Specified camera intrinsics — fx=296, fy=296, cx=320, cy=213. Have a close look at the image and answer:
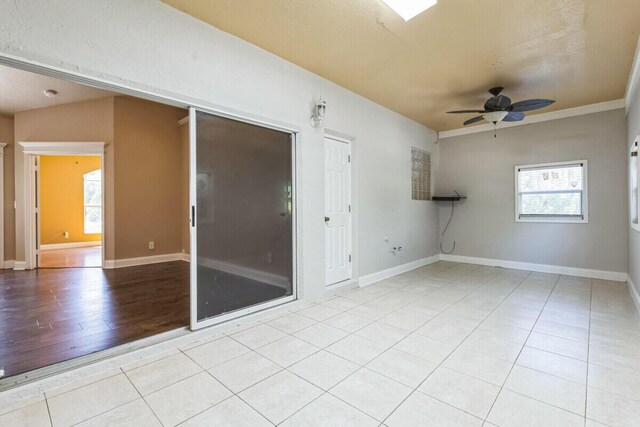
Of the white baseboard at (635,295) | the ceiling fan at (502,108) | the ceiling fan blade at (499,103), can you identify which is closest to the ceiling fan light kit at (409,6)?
the ceiling fan at (502,108)

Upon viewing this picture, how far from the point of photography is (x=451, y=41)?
302cm

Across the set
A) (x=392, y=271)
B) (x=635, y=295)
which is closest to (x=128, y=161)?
(x=392, y=271)

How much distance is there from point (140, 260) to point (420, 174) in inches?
234

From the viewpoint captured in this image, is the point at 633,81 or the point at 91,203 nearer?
the point at 633,81

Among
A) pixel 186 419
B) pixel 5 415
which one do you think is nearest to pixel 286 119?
pixel 186 419

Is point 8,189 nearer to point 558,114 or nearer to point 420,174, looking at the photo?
point 420,174

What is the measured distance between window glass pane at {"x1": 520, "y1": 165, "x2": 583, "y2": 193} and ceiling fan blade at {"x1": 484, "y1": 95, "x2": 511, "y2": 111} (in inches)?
86.8

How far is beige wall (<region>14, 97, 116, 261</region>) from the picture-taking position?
5441mm

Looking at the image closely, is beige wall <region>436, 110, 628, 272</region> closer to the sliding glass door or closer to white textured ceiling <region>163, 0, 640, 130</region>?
white textured ceiling <region>163, 0, 640, 130</region>

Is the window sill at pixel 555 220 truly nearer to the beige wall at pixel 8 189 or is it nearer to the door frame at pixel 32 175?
the door frame at pixel 32 175

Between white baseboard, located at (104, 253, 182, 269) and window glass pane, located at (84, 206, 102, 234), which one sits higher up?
window glass pane, located at (84, 206, 102, 234)

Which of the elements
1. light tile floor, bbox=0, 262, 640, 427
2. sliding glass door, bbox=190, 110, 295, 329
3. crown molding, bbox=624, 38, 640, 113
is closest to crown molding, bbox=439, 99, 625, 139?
crown molding, bbox=624, 38, 640, 113

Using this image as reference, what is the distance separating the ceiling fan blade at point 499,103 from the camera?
388 centimetres

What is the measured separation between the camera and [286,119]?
340 centimetres
